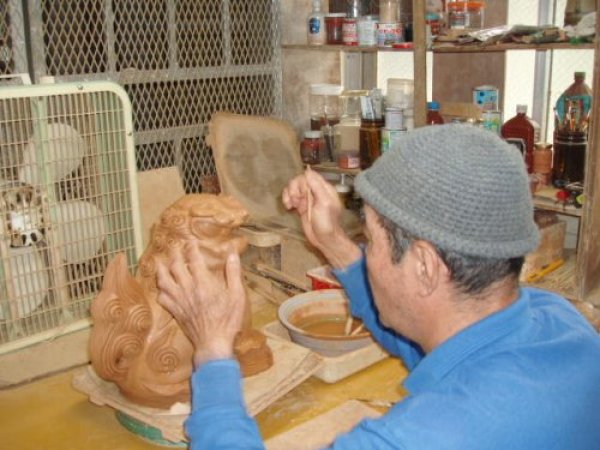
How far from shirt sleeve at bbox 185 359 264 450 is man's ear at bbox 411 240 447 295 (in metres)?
0.31

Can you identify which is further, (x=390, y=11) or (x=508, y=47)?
(x=390, y=11)

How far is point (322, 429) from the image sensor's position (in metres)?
1.47

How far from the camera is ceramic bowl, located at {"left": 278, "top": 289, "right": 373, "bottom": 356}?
→ 1689 millimetres

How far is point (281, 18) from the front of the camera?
2.72 meters

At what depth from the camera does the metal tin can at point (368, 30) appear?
2.40 meters

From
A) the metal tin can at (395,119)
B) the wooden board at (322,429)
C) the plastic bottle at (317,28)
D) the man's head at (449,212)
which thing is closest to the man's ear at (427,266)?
the man's head at (449,212)

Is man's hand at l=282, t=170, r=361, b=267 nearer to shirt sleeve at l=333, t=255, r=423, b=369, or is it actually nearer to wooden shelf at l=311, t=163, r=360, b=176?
shirt sleeve at l=333, t=255, r=423, b=369

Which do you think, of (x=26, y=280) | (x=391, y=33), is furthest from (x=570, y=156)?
→ (x=26, y=280)

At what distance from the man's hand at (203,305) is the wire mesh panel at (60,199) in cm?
58

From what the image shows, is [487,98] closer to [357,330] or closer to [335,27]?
[335,27]

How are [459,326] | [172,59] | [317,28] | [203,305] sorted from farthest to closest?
[317,28] → [172,59] → [203,305] → [459,326]

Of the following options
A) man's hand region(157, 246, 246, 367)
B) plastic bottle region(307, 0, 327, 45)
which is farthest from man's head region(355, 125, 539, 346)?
plastic bottle region(307, 0, 327, 45)

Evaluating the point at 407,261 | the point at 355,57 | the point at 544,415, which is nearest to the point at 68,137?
the point at 407,261

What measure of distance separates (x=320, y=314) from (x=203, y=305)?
32.5 inches
